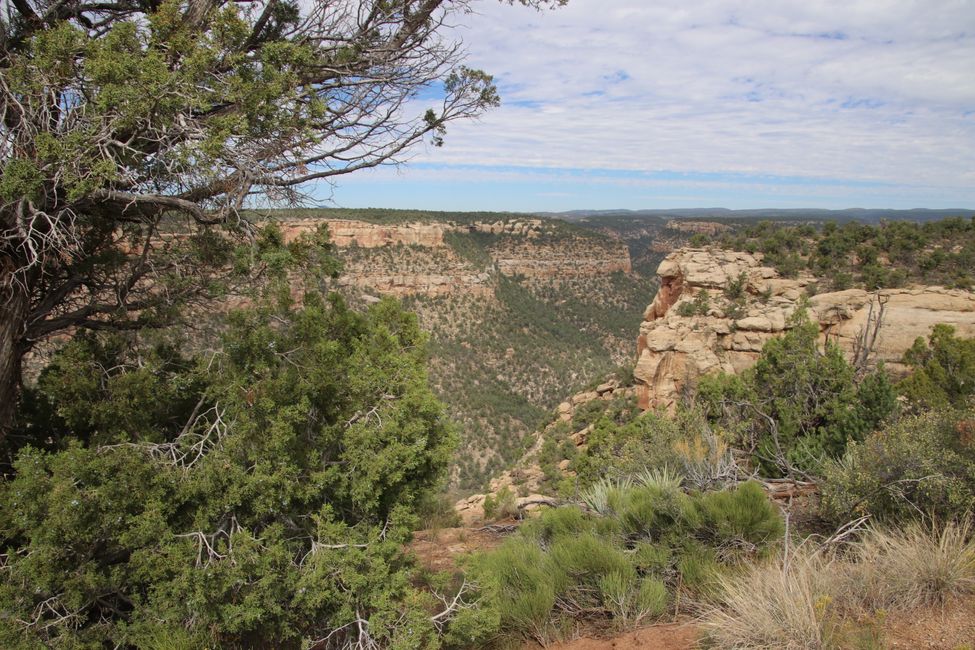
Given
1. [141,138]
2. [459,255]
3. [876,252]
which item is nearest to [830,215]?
[459,255]

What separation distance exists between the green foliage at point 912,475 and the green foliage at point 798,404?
1.42 m

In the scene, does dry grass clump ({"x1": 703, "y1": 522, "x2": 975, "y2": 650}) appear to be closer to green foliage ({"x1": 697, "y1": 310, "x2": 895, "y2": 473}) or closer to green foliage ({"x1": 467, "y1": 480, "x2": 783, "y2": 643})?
green foliage ({"x1": 467, "y1": 480, "x2": 783, "y2": 643})

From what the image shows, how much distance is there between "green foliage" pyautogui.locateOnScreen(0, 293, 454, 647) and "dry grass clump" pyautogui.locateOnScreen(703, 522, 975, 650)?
1.97 meters

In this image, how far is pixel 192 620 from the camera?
3416mm

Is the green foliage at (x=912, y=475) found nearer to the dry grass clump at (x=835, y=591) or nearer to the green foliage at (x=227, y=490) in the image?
the dry grass clump at (x=835, y=591)

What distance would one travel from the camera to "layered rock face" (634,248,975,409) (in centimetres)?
1406

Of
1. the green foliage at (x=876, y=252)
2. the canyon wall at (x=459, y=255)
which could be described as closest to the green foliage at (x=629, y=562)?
the green foliage at (x=876, y=252)

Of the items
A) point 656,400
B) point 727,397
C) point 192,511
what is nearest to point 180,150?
point 192,511

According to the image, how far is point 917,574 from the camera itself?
10.4ft

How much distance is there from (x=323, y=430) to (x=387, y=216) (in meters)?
46.8

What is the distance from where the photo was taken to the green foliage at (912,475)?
12.2 feet

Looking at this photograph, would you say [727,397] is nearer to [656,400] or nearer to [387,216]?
[656,400]

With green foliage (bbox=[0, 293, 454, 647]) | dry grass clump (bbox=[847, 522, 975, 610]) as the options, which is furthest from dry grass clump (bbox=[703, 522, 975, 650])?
green foliage (bbox=[0, 293, 454, 647])

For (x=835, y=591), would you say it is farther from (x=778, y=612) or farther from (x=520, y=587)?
(x=520, y=587)
